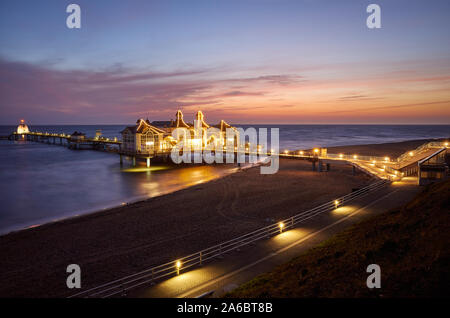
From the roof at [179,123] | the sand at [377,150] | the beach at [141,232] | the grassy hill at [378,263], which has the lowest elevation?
the beach at [141,232]

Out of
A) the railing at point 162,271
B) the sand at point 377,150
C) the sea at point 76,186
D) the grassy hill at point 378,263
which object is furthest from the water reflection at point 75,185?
the sand at point 377,150

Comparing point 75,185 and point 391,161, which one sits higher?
point 391,161

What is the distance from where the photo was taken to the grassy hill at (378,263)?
691cm

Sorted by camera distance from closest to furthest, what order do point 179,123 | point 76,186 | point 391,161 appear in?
point 391,161 → point 76,186 → point 179,123

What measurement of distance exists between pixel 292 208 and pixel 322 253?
10.2 m

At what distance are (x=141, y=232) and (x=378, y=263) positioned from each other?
12.0 meters

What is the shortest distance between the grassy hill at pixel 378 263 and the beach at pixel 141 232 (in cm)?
578

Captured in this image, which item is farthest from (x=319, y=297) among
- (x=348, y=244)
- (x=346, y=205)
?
(x=346, y=205)

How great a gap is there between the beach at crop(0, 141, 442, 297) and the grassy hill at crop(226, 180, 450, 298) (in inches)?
228

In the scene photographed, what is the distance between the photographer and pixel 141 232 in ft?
52.7

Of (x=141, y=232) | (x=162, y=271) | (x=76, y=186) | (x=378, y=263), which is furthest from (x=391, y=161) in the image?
(x=76, y=186)

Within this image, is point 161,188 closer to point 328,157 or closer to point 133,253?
point 133,253

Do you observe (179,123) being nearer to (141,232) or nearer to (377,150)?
(141,232)

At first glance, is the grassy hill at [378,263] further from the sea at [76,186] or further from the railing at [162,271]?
the sea at [76,186]
